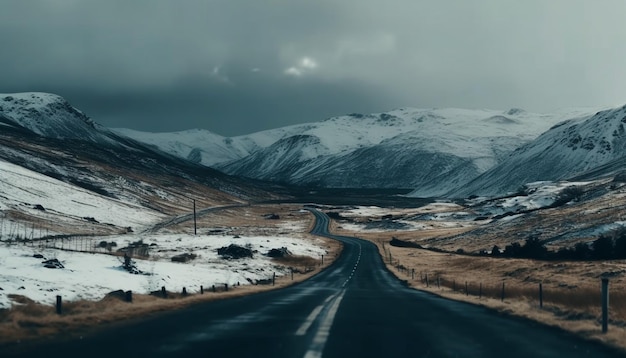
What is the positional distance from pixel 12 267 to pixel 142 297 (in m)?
8.80

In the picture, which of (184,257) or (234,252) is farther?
(234,252)

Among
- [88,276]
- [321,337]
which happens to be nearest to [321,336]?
[321,337]

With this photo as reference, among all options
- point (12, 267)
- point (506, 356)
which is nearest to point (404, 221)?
point (12, 267)

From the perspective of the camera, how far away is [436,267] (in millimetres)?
69312

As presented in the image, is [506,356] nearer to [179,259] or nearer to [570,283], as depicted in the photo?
[570,283]

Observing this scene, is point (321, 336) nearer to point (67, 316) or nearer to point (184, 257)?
point (67, 316)

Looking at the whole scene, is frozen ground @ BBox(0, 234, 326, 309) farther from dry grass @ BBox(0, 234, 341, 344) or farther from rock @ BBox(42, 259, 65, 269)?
dry grass @ BBox(0, 234, 341, 344)

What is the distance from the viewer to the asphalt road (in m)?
12.3

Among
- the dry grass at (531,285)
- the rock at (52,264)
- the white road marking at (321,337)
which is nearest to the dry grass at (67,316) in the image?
the white road marking at (321,337)

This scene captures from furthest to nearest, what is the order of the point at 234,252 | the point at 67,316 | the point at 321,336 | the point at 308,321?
the point at 234,252 → the point at 67,316 → the point at 308,321 → the point at 321,336

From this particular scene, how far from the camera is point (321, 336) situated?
47.7 ft

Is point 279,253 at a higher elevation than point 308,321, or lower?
lower

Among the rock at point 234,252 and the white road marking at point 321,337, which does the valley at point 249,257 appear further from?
the white road marking at point 321,337

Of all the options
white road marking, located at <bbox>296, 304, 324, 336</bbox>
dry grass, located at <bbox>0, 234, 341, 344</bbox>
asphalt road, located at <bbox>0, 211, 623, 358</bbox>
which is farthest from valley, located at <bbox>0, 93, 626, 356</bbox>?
white road marking, located at <bbox>296, 304, 324, 336</bbox>
